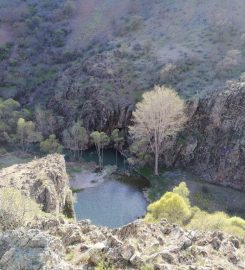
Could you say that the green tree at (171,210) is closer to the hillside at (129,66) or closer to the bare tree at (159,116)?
the hillside at (129,66)

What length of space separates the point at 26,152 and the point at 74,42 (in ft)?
122

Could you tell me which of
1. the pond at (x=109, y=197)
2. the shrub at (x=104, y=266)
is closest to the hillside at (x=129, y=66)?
the pond at (x=109, y=197)

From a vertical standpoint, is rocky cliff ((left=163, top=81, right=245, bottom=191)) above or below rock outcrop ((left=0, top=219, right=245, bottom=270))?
below

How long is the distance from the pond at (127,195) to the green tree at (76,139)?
713cm

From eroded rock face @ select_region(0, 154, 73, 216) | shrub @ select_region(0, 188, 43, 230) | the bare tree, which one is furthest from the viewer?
the bare tree

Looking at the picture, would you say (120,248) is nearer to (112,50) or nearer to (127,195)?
(127,195)

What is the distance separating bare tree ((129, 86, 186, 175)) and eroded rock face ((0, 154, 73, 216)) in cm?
1871

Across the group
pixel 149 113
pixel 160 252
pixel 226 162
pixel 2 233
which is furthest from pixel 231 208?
pixel 2 233

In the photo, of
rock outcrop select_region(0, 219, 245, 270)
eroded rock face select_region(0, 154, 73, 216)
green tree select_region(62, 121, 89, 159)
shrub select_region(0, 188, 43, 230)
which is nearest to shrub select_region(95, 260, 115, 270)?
rock outcrop select_region(0, 219, 245, 270)

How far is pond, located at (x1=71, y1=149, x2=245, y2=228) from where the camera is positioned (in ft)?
182

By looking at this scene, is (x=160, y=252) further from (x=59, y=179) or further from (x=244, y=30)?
(x=244, y=30)

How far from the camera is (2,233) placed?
19.8m

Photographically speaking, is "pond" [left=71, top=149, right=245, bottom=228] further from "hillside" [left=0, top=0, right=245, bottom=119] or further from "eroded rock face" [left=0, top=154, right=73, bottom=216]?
"hillside" [left=0, top=0, right=245, bottom=119]

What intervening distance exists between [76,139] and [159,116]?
1530 cm
